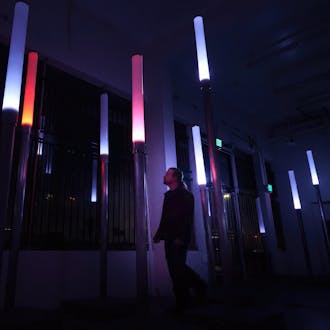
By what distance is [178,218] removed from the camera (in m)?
2.30

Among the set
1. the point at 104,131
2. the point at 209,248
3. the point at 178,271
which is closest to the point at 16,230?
the point at 178,271

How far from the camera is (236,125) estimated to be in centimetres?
698

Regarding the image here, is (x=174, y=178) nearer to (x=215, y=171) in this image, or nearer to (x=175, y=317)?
(x=215, y=171)

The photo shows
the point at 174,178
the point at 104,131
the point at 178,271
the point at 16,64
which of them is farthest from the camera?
the point at 104,131

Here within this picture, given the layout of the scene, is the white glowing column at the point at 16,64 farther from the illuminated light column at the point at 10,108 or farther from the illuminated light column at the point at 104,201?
the illuminated light column at the point at 104,201

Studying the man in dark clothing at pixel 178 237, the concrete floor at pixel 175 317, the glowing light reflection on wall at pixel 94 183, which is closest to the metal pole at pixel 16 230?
the concrete floor at pixel 175 317

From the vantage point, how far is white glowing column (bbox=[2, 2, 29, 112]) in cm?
167

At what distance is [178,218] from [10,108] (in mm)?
1379

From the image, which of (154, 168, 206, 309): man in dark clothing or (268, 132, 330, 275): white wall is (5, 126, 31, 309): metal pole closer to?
(154, 168, 206, 309): man in dark clothing

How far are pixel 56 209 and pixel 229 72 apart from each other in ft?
12.8

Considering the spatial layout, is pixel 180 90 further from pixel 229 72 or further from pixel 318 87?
pixel 318 87

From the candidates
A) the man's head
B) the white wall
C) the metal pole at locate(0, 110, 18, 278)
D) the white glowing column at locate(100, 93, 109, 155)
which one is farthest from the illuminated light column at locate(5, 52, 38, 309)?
the white wall

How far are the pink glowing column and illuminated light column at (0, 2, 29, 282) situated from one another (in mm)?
664

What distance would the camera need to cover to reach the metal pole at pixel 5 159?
1482 millimetres
